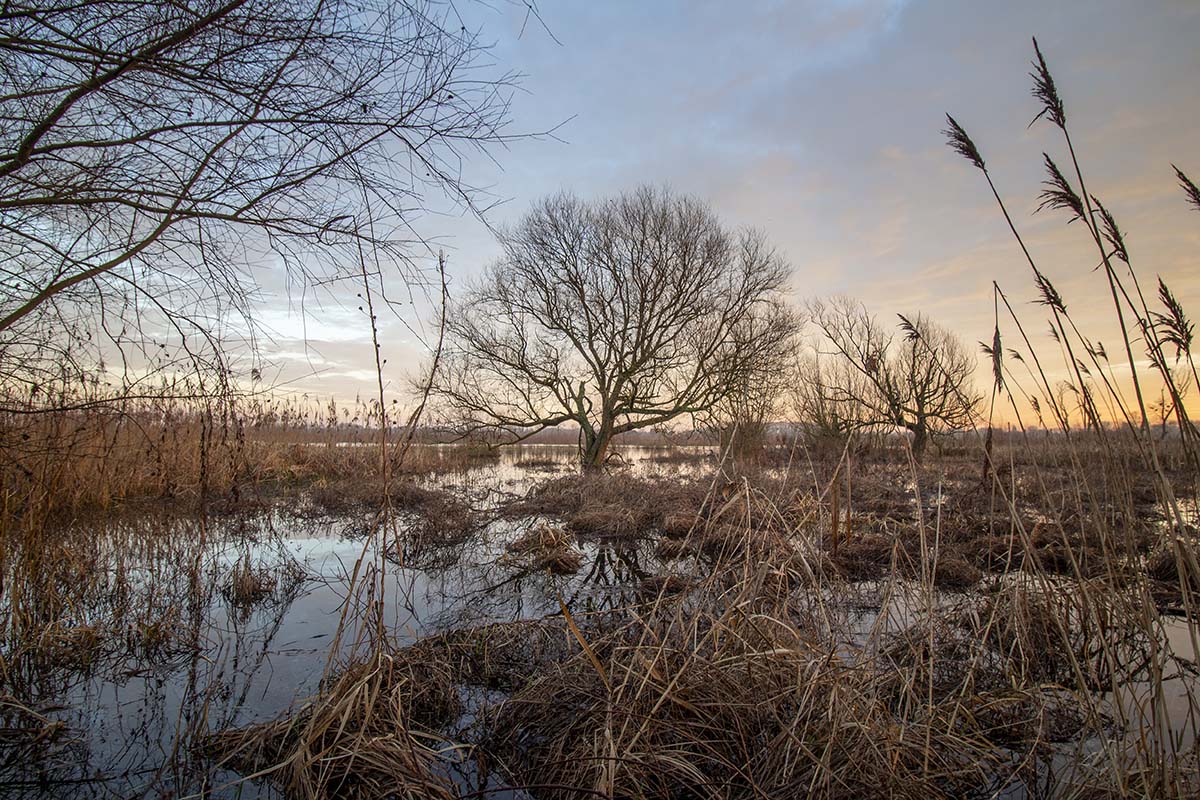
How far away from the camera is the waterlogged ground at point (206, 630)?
2.31 meters

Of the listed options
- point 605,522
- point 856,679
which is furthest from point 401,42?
point 605,522

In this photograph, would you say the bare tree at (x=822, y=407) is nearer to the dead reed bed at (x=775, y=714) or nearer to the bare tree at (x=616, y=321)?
the bare tree at (x=616, y=321)

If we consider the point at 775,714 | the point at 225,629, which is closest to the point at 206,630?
the point at 225,629

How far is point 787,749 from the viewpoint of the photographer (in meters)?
1.90

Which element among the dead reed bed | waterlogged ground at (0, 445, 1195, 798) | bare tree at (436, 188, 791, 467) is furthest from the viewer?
bare tree at (436, 188, 791, 467)

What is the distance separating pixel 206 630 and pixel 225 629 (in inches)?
4.3

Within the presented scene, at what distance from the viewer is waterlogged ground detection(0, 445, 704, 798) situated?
2312 millimetres

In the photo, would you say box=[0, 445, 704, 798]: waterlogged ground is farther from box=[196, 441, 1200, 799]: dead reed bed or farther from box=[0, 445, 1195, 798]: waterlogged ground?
box=[196, 441, 1200, 799]: dead reed bed

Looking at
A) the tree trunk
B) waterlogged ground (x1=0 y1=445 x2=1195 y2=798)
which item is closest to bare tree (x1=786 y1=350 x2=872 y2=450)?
the tree trunk

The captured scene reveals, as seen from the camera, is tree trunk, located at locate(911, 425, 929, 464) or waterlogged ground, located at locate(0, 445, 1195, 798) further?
tree trunk, located at locate(911, 425, 929, 464)

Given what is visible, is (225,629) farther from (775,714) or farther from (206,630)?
(775,714)

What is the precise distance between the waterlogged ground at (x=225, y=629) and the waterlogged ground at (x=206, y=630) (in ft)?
0.04

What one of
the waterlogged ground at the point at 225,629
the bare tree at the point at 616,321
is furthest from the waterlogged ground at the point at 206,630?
the bare tree at the point at 616,321

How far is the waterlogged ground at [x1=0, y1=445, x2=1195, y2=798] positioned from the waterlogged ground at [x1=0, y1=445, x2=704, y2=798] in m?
0.01
